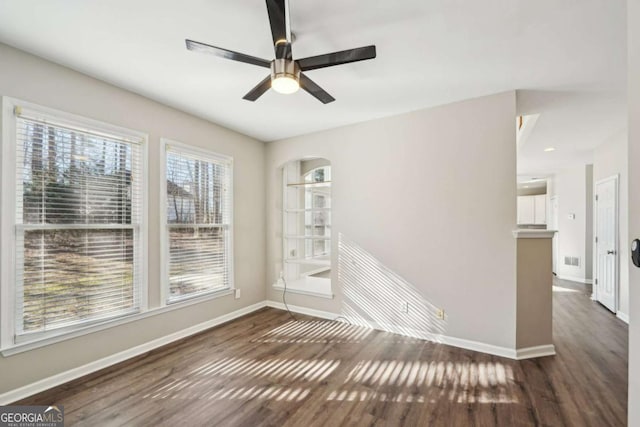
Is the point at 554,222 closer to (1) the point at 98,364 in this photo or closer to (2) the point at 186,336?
(2) the point at 186,336

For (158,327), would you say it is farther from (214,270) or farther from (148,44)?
(148,44)

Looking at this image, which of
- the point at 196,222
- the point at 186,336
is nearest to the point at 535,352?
the point at 186,336

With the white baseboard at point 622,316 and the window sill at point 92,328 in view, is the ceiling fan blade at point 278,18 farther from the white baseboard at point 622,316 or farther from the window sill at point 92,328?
the white baseboard at point 622,316

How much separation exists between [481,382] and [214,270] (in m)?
3.16

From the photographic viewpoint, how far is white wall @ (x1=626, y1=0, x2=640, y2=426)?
888 mm

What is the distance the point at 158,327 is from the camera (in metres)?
2.97

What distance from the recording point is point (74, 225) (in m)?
2.34

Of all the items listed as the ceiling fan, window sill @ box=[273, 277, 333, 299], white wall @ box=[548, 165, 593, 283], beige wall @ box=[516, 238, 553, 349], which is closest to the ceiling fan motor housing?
the ceiling fan


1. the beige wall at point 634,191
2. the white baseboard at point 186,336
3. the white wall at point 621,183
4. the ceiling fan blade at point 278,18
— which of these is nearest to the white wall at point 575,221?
the white wall at point 621,183

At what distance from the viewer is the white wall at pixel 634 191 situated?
888mm

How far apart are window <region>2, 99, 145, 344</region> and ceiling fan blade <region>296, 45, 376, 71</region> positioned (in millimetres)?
2105

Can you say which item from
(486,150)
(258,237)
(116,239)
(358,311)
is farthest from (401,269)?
(116,239)

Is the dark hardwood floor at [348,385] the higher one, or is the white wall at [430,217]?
the white wall at [430,217]

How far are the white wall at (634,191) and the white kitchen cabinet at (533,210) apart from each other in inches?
357
